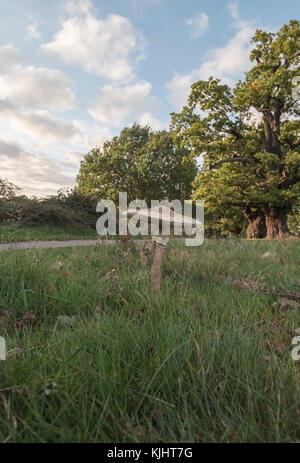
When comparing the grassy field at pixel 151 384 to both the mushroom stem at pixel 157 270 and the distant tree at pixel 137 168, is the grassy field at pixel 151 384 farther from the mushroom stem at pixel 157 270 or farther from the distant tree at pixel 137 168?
the distant tree at pixel 137 168

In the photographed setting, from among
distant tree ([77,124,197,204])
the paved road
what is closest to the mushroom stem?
the paved road

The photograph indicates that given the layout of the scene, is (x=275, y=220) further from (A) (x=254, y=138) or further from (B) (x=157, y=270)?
(B) (x=157, y=270)

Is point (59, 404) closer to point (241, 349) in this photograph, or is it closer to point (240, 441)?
point (240, 441)

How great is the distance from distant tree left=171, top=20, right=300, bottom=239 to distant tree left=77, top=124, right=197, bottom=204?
12.9m

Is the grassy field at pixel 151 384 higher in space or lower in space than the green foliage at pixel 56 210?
lower

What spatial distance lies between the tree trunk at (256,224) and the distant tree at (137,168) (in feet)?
41.8

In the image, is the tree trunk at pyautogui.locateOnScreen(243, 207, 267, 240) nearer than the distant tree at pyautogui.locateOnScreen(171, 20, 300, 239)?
No

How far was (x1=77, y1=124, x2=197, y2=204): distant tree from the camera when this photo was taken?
29.1 metres

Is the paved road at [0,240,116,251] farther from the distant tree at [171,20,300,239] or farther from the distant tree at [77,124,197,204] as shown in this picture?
the distant tree at [77,124,197,204]

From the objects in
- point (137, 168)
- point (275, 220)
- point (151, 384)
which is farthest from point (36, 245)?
point (137, 168)

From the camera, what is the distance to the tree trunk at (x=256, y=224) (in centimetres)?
1700

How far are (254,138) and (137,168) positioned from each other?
15.5 meters

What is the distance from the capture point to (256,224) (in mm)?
17094

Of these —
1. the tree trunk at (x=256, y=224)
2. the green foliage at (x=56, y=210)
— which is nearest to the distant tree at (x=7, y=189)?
the green foliage at (x=56, y=210)
